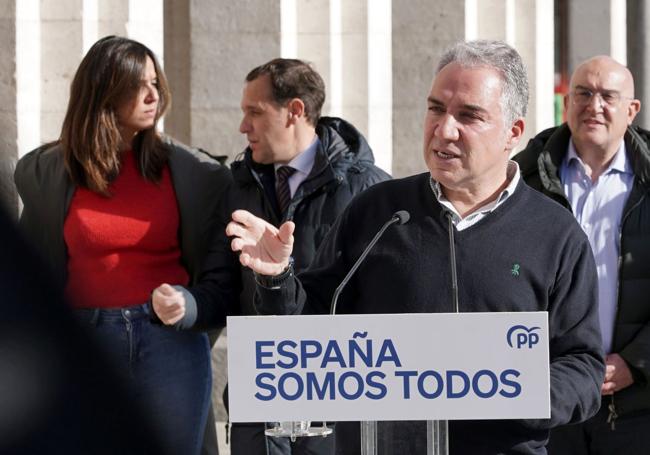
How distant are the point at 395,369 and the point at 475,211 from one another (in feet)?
2.45

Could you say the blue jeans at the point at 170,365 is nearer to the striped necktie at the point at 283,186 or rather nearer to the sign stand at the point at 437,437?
the striped necktie at the point at 283,186

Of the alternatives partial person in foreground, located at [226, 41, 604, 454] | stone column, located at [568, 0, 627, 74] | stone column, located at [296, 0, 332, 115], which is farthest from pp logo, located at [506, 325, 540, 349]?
stone column, located at [568, 0, 627, 74]

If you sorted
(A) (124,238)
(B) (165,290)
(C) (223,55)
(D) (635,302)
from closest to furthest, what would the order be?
(B) (165,290), (D) (635,302), (A) (124,238), (C) (223,55)

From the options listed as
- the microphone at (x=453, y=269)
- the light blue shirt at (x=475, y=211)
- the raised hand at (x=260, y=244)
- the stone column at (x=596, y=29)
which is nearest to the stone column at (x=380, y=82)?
the light blue shirt at (x=475, y=211)

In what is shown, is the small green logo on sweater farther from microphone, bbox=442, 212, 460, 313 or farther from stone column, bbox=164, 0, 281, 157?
stone column, bbox=164, 0, 281, 157

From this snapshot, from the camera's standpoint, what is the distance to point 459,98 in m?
3.45

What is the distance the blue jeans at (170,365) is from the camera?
193 inches

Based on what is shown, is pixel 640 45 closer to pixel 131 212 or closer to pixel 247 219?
pixel 131 212

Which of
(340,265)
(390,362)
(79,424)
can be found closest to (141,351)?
(340,265)

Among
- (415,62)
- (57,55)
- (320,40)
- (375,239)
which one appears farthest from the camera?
(415,62)

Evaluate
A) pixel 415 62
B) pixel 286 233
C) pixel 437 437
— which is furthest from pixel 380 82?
pixel 437 437

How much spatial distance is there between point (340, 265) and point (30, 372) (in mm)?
2608

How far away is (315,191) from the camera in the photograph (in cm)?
504

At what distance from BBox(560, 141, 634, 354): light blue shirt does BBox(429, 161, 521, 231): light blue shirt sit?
4.33ft
